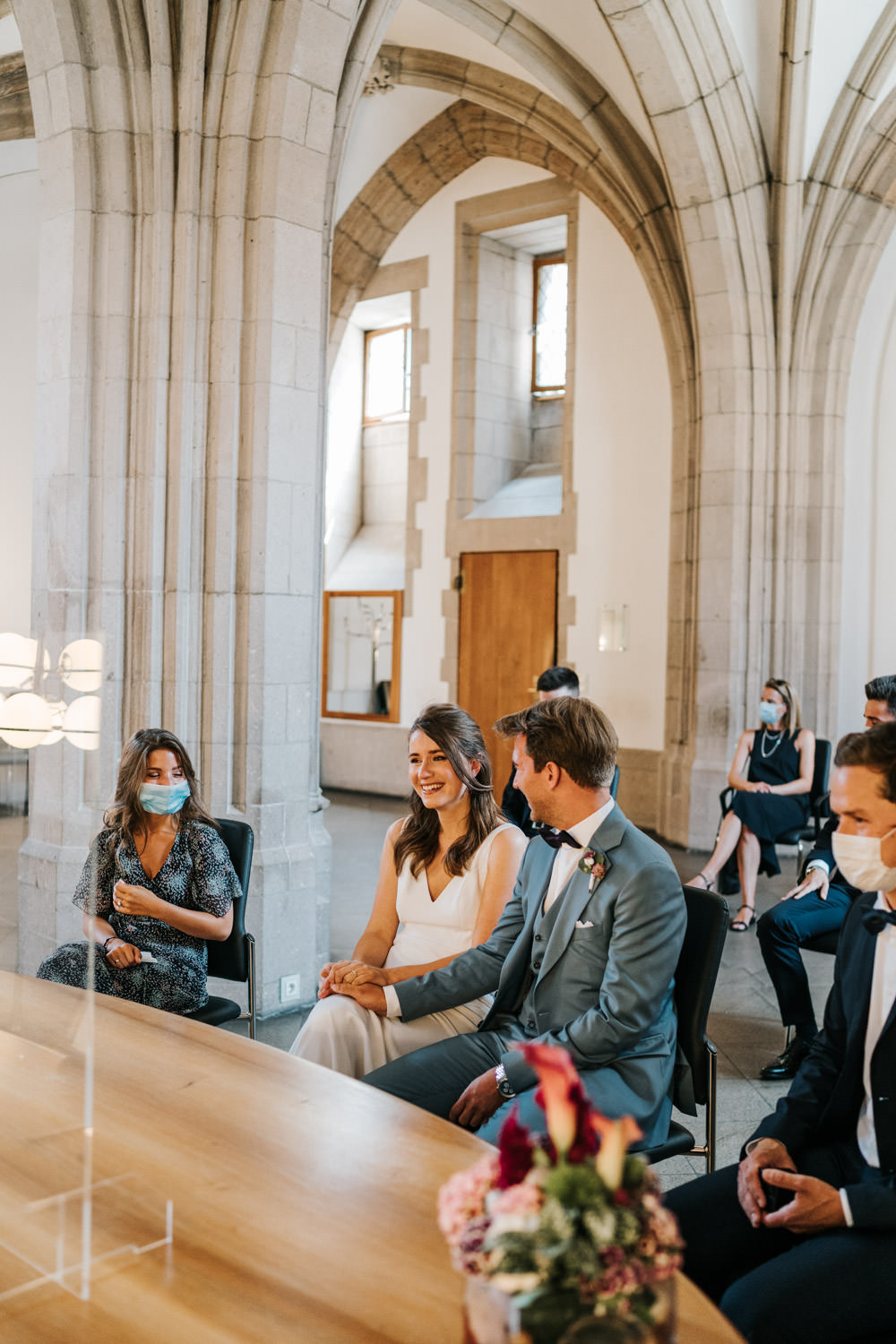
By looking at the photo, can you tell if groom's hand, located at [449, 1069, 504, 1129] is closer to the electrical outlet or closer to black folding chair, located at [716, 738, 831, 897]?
the electrical outlet

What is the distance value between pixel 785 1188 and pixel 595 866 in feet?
2.20

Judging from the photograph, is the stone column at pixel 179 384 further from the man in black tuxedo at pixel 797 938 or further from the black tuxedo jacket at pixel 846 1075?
the black tuxedo jacket at pixel 846 1075

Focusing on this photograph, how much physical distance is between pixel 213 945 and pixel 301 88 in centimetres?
306

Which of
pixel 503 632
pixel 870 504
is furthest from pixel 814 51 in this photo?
pixel 503 632

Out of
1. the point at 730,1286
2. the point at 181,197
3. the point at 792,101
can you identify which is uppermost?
the point at 792,101

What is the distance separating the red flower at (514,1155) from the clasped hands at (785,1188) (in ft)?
3.44

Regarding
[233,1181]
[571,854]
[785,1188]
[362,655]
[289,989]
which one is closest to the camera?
[233,1181]

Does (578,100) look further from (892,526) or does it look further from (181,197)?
(181,197)

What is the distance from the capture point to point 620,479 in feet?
30.3

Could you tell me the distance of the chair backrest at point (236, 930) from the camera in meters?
3.17

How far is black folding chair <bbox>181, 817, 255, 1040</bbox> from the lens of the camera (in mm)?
3115

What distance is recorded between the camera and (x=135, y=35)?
4145mm

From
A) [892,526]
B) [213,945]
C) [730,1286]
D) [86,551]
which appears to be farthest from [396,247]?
[730,1286]

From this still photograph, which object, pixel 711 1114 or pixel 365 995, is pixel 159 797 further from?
pixel 711 1114
